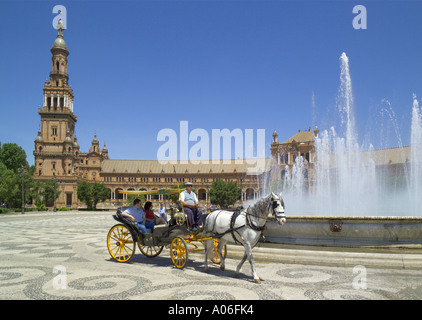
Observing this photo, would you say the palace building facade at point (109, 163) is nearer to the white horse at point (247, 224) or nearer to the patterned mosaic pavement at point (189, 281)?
the patterned mosaic pavement at point (189, 281)

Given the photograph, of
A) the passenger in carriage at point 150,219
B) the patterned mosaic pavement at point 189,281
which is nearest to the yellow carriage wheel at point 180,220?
the patterned mosaic pavement at point 189,281

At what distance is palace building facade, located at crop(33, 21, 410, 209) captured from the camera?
3307 inches

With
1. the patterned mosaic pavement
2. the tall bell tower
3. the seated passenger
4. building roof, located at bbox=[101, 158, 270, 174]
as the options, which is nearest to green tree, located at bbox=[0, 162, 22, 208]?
the tall bell tower

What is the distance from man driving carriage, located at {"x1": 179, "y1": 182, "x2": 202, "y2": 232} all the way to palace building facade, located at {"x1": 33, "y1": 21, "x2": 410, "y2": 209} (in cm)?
6415

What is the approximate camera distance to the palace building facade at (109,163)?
8400 centimetres

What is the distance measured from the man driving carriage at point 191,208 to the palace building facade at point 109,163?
6415cm

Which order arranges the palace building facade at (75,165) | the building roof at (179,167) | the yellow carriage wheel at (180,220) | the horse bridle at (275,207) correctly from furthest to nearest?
the building roof at (179,167), the palace building facade at (75,165), the yellow carriage wheel at (180,220), the horse bridle at (275,207)

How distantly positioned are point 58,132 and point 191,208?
9147 cm

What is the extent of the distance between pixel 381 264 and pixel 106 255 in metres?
8.06

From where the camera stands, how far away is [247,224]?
24.9ft

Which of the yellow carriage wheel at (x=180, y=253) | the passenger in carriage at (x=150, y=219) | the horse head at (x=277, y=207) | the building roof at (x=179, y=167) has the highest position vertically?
the building roof at (x=179, y=167)

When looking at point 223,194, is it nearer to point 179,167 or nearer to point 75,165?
point 179,167

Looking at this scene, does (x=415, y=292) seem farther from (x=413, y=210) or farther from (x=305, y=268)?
(x=413, y=210)
